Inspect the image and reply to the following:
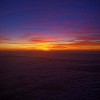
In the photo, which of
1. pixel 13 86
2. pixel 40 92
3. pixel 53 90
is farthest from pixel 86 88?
pixel 13 86

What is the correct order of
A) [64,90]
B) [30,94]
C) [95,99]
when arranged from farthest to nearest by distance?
[64,90] → [30,94] → [95,99]

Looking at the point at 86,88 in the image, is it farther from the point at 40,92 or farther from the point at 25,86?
the point at 25,86

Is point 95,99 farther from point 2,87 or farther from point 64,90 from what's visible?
point 2,87

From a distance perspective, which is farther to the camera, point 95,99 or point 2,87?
point 2,87

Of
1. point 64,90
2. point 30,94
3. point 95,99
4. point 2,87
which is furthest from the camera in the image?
point 2,87

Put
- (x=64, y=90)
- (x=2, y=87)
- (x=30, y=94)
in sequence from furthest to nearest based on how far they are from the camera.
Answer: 1. (x=2, y=87)
2. (x=64, y=90)
3. (x=30, y=94)

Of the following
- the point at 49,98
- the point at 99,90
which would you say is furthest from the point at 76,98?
the point at 99,90

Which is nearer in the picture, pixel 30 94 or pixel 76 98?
pixel 76 98

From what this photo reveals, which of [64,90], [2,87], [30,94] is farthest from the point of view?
[2,87]
